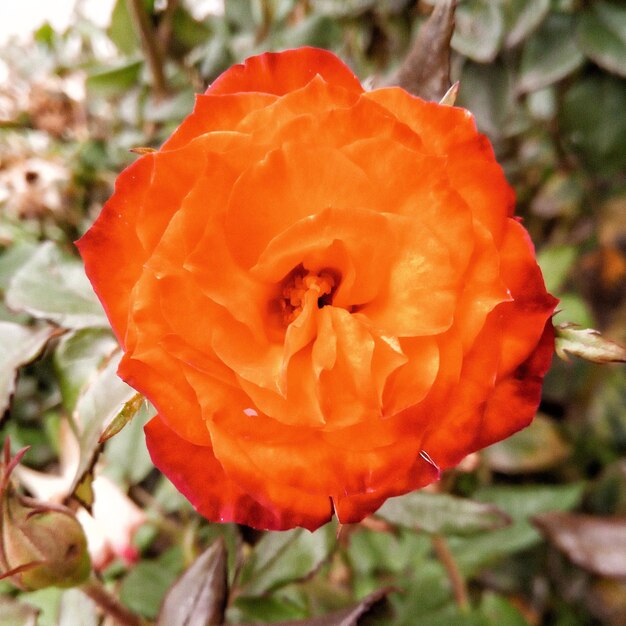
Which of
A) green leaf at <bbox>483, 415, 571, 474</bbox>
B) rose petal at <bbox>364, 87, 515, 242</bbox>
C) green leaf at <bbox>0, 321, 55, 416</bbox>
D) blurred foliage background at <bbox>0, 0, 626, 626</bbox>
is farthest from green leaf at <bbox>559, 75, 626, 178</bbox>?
green leaf at <bbox>0, 321, 55, 416</bbox>

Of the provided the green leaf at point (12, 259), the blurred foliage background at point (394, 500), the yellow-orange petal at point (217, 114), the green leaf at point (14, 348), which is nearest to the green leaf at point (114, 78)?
the blurred foliage background at point (394, 500)

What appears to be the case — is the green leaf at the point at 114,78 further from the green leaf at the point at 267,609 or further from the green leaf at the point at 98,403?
the green leaf at the point at 267,609

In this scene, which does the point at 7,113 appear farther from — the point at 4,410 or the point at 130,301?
the point at 130,301

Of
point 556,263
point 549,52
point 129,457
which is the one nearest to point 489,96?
point 549,52

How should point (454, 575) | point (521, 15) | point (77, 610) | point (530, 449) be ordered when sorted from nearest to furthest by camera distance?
point (77, 610) < point (521, 15) < point (454, 575) < point (530, 449)

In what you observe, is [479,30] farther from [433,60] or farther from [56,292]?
[56,292]

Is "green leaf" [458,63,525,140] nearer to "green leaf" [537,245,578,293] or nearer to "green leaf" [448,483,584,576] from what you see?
"green leaf" [537,245,578,293]
